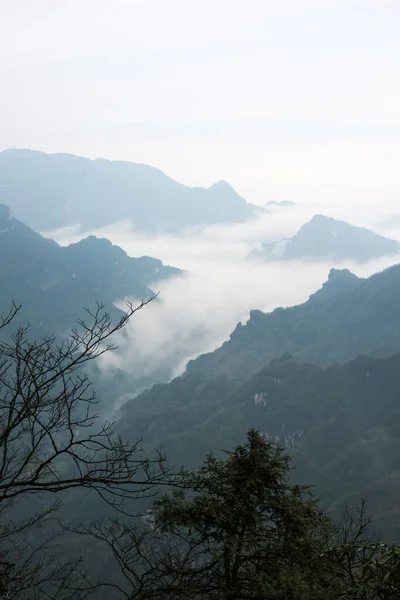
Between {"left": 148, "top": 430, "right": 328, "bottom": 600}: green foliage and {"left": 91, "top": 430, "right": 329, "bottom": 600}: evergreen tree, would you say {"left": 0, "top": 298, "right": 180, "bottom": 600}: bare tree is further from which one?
{"left": 148, "top": 430, "right": 328, "bottom": 600}: green foliage

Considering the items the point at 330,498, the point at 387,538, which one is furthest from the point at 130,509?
the point at 387,538

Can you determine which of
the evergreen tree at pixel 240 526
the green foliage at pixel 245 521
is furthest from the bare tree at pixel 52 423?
the green foliage at pixel 245 521

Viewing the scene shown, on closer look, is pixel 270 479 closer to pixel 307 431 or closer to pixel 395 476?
pixel 395 476

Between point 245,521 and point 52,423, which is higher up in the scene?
point 52,423

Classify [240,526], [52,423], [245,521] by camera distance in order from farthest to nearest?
[240,526] → [245,521] → [52,423]

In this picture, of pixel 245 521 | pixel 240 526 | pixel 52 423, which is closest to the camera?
pixel 52 423

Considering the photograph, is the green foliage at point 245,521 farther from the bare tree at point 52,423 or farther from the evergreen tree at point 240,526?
the bare tree at point 52,423

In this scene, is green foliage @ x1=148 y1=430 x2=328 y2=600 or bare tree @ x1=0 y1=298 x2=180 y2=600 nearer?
bare tree @ x1=0 y1=298 x2=180 y2=600

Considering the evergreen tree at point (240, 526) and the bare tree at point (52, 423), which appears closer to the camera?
the bare tree at point (52, 423)

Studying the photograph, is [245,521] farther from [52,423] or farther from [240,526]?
[52,423]

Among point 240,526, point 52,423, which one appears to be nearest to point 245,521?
point 240,526

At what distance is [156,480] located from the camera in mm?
8148

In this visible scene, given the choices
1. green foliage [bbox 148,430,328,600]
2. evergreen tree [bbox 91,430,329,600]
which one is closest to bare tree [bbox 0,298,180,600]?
evergreen tree [bbox 91,430,329,600]

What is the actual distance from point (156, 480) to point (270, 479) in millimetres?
5527
